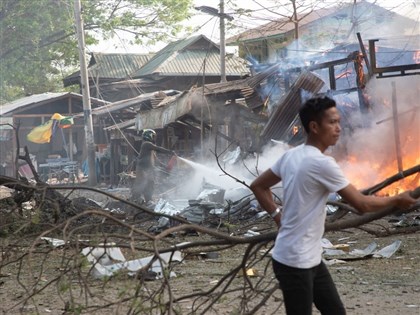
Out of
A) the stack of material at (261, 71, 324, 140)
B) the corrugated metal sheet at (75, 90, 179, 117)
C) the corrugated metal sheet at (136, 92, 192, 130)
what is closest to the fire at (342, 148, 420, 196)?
the stack of material at (261, 71, 324, 140)

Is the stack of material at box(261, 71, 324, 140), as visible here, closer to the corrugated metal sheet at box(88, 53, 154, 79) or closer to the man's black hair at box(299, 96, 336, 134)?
the man's black hair at box(299, 96, 336, 134)

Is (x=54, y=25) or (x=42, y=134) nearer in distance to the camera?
(x=42, y=134)

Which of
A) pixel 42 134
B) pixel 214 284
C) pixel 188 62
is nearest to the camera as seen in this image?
pixel 214 284

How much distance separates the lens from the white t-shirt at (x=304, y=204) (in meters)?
3.63

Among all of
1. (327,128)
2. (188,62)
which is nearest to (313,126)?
(327,128)

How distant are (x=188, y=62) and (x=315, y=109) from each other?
2614cm

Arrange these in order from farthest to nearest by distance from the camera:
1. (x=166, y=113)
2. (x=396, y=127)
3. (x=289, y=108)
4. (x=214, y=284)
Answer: (x=166, y=113) → (x=289, y=108) → (x=396, y=127) → (x=214, y=284)

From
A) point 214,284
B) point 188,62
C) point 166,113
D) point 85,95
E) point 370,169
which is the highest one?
point 188,62

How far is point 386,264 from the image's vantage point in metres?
7.95

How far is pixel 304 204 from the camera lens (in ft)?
12.2

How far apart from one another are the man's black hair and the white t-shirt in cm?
15

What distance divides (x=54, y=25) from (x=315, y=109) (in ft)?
104

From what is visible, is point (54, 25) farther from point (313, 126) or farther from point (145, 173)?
point (313, 126)

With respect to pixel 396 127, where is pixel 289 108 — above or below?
above
